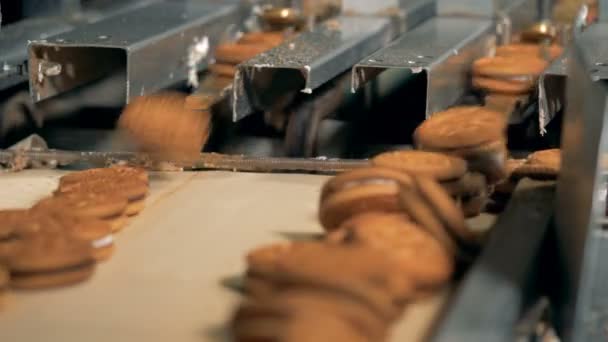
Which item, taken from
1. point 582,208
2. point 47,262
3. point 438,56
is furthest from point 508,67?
point 47,262

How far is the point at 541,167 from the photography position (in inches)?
56.1

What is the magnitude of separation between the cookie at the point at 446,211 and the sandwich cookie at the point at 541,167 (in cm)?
28

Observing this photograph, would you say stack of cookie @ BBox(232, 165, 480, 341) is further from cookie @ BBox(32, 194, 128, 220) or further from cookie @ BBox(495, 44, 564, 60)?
cookie @ BBox(495, 44, 564, 60)

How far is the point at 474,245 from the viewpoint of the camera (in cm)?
115

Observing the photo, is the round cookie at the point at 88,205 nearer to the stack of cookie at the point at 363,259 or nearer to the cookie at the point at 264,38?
the stack of cookie at the point at 363,259

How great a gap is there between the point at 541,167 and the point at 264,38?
892 mm

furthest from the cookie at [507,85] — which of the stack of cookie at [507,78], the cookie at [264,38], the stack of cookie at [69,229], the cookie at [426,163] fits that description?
the stack of cookie at [69,229]

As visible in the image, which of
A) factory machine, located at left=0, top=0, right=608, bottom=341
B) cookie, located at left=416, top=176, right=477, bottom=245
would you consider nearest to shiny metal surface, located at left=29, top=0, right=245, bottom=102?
factory machine, located at left=0, top=0, right=608, bottom=341

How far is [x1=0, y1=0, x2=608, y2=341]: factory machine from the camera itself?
1062mm

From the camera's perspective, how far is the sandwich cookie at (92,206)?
129cm

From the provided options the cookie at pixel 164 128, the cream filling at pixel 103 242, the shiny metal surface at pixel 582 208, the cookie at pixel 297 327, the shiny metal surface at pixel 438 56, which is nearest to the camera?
the cookie at pixel 297 327

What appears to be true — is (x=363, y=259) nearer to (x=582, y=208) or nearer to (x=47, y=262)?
(x=582, y=208)

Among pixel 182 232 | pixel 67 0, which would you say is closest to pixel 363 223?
pixel 182 232

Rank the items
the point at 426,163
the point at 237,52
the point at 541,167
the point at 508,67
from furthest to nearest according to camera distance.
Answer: the point at 237,52, the point at 508,67, the point at 541,167, the point at 426,163
